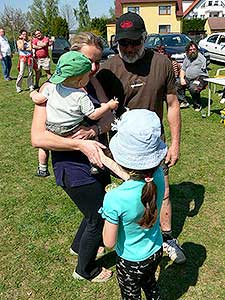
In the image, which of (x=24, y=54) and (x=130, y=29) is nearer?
(x=130, y=29)

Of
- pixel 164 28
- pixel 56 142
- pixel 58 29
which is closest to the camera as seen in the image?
pixel 56 142

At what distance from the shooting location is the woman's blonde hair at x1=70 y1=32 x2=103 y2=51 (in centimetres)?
222

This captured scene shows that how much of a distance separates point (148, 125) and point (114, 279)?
1613 millimetres

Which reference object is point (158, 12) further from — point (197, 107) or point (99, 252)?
point (99, 252)

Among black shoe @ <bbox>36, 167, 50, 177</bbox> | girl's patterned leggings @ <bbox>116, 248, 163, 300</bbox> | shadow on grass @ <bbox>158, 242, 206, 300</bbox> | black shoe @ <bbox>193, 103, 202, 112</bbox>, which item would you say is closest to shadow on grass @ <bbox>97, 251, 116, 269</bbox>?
shadow on grass @ <bbox>158, 242, 206, 300</bbox>

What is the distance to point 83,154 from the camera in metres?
2.27

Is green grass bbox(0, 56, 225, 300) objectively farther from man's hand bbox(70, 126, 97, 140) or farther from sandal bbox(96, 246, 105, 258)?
man's hand bbox(70, 126, 97, 140)

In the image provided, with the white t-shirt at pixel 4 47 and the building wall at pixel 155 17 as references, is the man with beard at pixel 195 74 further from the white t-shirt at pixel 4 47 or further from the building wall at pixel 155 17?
the building wall at pixel 155 17

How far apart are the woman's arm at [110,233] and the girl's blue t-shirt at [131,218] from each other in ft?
0.10

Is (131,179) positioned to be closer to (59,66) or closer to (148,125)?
(148,125)

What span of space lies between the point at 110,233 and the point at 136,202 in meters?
0.22

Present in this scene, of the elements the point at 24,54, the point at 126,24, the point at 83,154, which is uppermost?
the point at 126,24

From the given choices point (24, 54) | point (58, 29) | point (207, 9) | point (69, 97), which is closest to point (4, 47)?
point (24, 54)

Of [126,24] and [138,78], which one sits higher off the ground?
[126,24]
